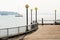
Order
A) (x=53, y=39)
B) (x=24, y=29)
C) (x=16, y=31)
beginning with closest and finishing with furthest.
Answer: (x=53, y=39) → (x=16, y=31) → (x=24, y=29)

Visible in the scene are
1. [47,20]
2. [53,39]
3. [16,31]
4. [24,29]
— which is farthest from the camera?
[47,20]

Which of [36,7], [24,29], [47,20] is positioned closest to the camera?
[24,29]

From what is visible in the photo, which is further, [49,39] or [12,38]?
[12,38]

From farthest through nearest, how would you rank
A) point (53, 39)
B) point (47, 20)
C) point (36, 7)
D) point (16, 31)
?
point (47, 20), point (36, 7), point (16, 31), point (53, 39)

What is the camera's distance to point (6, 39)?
11.4m

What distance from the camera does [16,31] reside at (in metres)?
14.0

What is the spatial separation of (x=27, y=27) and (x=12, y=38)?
2443 mm

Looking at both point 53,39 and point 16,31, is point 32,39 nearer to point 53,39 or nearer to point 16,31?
point 53,39

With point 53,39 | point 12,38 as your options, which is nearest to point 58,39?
point 53,39

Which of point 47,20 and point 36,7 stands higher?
point 36,7

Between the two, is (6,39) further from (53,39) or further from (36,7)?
(36,7)

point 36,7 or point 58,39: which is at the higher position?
point 36,7

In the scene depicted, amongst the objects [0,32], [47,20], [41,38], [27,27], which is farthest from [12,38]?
[47,20]

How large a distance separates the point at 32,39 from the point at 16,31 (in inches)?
221
